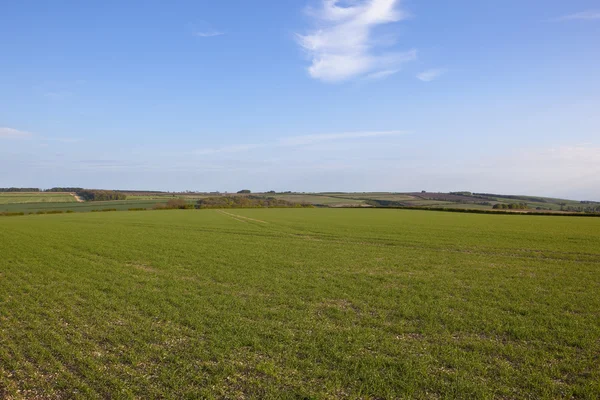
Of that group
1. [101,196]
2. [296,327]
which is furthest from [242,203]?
[296,327]

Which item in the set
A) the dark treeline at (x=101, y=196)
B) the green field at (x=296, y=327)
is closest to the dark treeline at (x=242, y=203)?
the dark treeline at (x=101, y=196)

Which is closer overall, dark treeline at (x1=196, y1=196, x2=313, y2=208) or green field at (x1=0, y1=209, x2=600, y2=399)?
green field at (x1=0, y1=209, x2=600, y2=399)

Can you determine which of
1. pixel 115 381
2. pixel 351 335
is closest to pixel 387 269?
pixel 351 335

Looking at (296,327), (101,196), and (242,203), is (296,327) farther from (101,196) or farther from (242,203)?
(101,196)

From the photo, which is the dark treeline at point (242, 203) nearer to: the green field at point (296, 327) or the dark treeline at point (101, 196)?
the dark treeline at point (101, 196)

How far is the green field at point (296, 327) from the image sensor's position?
7.38m

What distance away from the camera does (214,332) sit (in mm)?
10031

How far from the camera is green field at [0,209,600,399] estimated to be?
291 inches

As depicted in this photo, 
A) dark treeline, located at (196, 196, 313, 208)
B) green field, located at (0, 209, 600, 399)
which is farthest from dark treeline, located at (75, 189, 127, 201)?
green field, located at (0, 209, 600, 399)

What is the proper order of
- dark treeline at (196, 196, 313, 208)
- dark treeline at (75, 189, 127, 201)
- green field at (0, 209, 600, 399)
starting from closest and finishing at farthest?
1. green field at (0, 209, 600, 399)
2. dark treeline at (196, 196, 313, 208)
3. dark treeline at (75, 189, 127, 201)

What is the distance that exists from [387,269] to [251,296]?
8431mm

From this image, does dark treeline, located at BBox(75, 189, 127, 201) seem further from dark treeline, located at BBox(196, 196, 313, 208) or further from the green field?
the green field

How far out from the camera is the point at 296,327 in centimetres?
1056

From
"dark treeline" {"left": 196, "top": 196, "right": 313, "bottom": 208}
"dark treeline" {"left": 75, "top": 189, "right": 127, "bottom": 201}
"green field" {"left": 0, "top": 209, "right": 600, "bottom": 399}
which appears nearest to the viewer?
"green field" {"left": 0, "top": 209, "right": 600, "bottom": 399}
